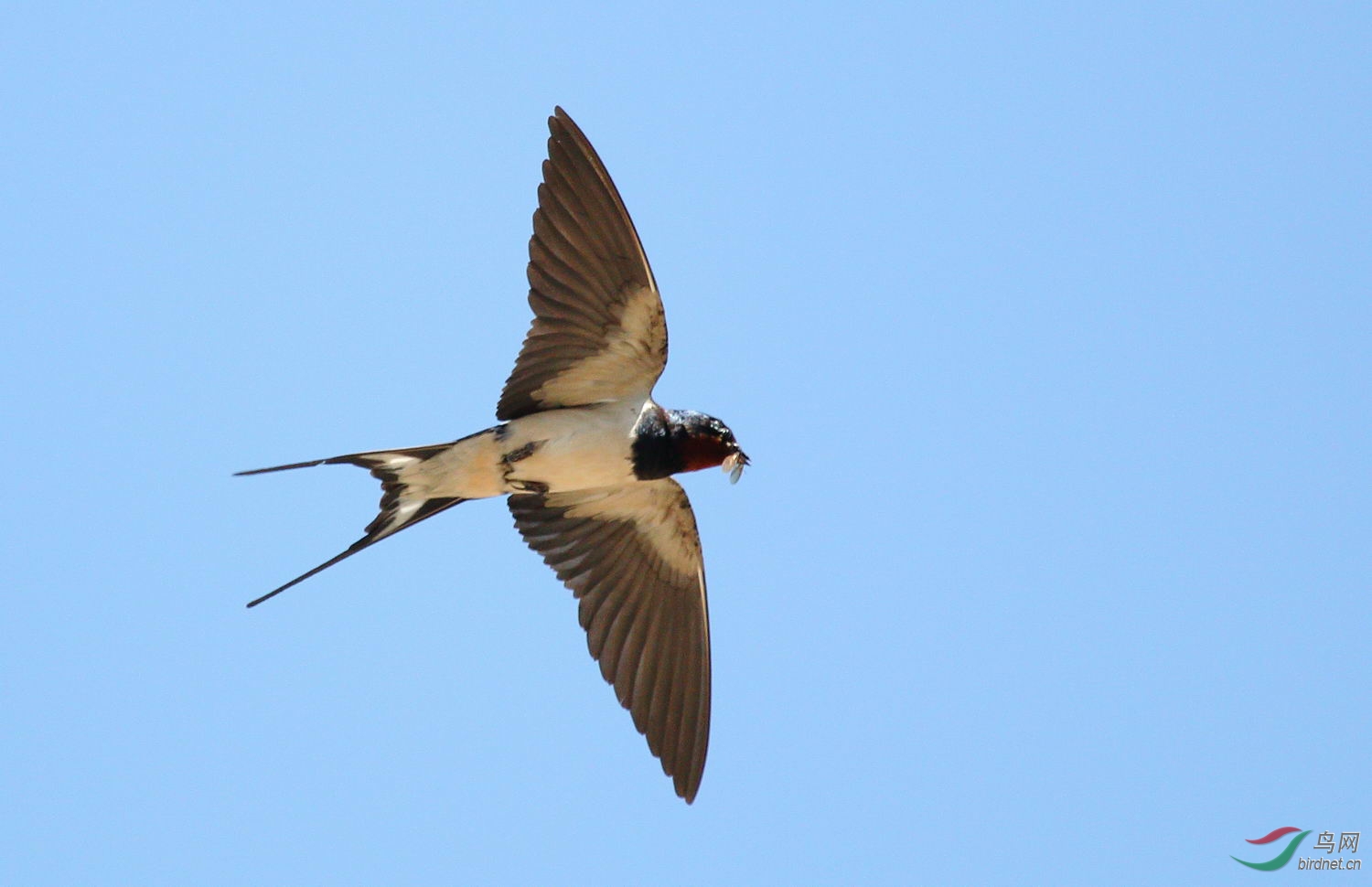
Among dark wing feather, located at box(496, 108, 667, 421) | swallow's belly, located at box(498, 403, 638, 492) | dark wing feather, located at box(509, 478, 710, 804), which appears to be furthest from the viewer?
dark wing feather, located at box(509, 478, 710, 804)

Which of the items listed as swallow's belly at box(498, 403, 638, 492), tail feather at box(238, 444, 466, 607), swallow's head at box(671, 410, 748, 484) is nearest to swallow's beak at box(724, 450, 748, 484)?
swallow's head at box(671, 410, 748, 484)

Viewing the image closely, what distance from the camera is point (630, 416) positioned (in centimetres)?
487

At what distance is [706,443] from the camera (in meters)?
4.86

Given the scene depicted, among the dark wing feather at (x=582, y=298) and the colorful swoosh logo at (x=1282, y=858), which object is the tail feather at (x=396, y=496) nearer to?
the dark wing feather at (x=582, y=298)

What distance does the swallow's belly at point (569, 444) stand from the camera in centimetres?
482

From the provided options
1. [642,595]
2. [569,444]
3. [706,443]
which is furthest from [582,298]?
[642,595]

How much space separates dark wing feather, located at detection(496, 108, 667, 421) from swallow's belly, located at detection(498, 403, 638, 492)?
0.19 feet

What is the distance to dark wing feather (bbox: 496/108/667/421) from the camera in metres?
4.59

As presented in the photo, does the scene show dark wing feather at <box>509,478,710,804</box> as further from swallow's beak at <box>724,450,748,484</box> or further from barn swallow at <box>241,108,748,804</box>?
swallow's beak at <box>724,450,748,484</box>

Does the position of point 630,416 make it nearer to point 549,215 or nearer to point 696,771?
point 549,215

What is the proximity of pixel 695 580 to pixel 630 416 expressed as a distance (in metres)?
0.76

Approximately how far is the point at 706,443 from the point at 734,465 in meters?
0.11

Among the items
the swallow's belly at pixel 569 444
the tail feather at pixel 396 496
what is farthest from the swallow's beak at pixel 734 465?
the tail feather at pixel 396 496

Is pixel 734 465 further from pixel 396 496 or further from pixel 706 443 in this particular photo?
pixel 396 496
